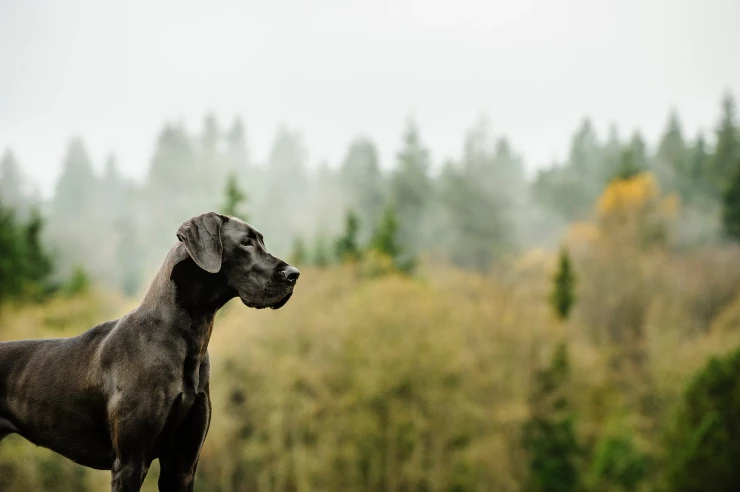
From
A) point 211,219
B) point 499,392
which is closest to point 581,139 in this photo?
point 499,392

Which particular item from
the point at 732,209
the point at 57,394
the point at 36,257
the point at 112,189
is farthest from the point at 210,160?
the point at 57,394

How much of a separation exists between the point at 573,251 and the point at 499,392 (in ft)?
84.6

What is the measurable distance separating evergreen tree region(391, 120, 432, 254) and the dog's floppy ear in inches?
2453

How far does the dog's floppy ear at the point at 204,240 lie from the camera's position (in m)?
3.38

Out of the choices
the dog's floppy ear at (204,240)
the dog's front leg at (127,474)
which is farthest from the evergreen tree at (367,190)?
the dog's front leg at (127,474)

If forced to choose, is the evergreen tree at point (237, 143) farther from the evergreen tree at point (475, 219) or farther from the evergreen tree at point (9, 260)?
the evergreen tree at point (9, 260)

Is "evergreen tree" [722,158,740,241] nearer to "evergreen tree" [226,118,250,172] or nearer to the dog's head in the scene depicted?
"evergreen tree" [226,118,250,172]

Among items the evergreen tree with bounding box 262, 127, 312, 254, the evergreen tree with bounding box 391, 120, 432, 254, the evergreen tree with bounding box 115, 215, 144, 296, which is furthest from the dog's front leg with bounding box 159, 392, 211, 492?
the evergreen tree with bounding box 391, 120, 432, 254

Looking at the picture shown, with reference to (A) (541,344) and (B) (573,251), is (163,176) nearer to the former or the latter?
(B) (573,251)

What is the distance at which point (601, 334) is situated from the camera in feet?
160

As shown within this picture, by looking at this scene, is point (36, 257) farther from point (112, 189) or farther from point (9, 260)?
point (112, 189)

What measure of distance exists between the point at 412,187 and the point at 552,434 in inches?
1424

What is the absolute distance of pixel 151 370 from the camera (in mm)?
3393

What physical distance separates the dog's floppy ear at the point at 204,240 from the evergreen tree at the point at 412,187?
6230 cm
